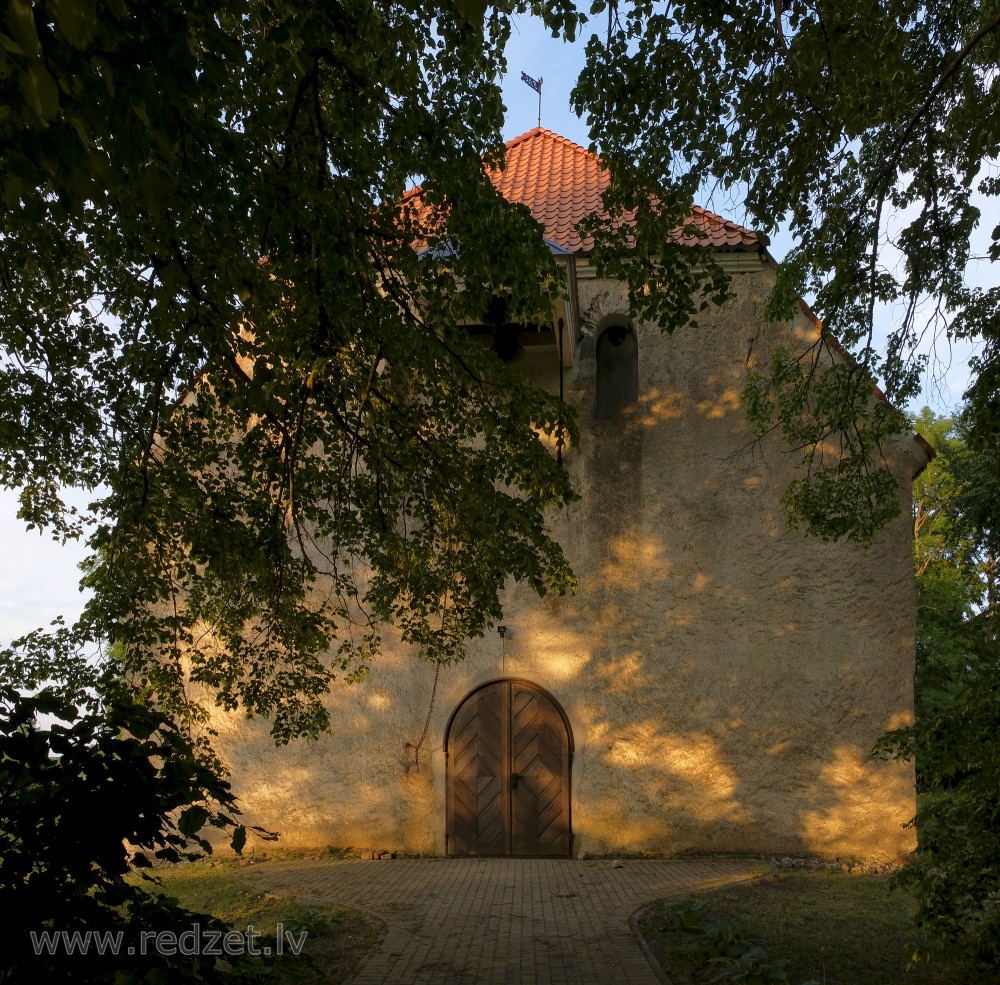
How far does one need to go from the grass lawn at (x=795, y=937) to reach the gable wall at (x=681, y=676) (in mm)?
1753

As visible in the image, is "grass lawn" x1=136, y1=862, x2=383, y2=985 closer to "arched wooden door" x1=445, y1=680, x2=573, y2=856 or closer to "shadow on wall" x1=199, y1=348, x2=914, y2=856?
"shadow on wall" x1=199, y1=348, x2=914, y2=856

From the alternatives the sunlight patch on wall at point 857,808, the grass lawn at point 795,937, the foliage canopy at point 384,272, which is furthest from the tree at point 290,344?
the sunlight patch on wall at point 857,808

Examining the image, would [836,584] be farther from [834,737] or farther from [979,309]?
[979,309]

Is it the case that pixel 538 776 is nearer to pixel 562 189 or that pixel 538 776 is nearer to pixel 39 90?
pixel 562 189

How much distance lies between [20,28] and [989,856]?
21.1ft

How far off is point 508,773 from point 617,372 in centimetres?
543

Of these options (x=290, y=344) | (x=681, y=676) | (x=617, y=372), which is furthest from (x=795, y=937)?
(x=617, y=372)

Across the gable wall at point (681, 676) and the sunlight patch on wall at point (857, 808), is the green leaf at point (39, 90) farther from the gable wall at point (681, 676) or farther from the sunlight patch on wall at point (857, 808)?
the sunlight patch on wall at point (857, 808)

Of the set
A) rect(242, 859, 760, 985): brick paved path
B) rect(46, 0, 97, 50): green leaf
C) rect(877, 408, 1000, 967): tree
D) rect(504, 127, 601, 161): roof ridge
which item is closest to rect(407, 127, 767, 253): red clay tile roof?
rect(504, 127, 601, 161): roof ridge

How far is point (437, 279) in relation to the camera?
6375 millimetres

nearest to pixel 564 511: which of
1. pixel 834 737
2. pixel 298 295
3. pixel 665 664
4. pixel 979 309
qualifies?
pixel 665 664

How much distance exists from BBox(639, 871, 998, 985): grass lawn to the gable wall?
1.75 metres

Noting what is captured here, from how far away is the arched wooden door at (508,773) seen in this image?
40.1ft

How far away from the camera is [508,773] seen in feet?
40.6
